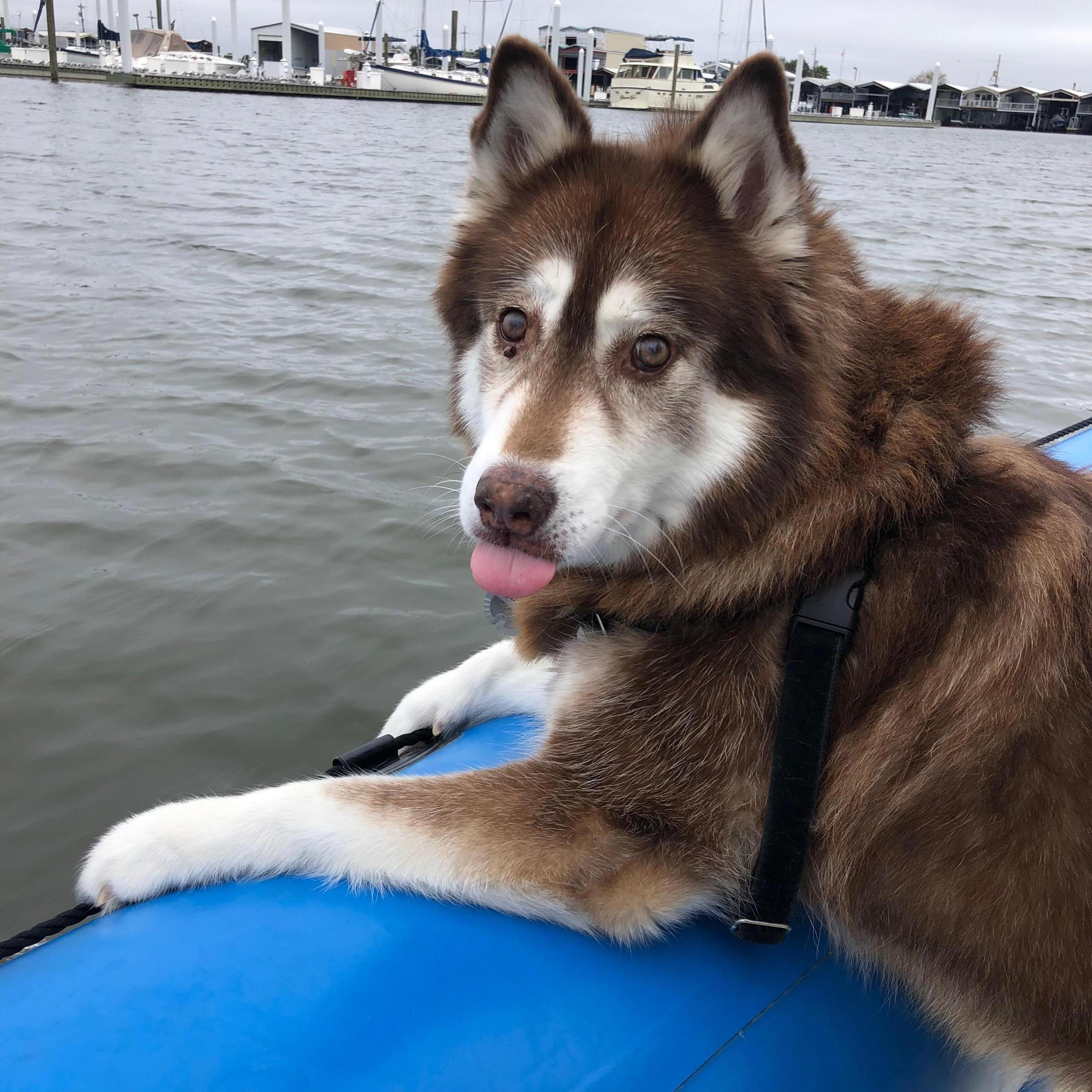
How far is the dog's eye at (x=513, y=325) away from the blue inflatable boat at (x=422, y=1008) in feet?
5.24

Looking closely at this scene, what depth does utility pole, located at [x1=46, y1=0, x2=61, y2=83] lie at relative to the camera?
51750 mm

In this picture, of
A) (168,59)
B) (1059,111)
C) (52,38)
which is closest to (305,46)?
(168,59)

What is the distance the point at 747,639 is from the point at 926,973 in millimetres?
895

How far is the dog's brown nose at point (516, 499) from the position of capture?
89.6 inches

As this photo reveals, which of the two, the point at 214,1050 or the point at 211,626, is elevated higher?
the point at 214,1050

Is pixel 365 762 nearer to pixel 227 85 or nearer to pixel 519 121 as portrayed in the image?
pixel 519 121

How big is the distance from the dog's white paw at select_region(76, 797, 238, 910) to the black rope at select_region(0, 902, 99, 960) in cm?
3

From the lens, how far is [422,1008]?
2002 millimetres

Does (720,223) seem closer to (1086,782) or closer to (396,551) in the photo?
(1086,782)

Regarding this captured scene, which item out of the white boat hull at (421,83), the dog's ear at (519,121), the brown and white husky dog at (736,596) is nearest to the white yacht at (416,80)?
the white boat hull at (421,83)

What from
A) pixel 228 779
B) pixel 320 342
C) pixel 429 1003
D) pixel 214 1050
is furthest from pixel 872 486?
pixel 320 342

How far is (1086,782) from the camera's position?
6.44 feet

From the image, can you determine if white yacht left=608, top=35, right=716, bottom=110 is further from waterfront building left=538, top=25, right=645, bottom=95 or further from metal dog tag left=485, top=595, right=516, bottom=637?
metal dog tag left=485, top=595, right=516, bottom=637

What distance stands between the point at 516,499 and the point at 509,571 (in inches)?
9.9
